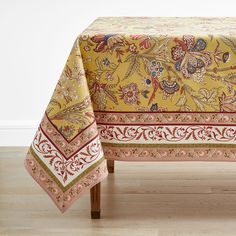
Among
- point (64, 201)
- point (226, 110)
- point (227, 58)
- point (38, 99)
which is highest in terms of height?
point (227, 58)

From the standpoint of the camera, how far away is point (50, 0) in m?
3.83

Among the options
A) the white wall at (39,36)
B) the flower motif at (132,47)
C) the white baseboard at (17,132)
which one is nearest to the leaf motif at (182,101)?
the flower motif at (132,47)

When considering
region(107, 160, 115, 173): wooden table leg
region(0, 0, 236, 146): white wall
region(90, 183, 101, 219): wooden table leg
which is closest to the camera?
region(90, 183, 101, 219): wooden table leg

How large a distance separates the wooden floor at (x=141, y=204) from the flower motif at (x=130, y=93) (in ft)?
1.42

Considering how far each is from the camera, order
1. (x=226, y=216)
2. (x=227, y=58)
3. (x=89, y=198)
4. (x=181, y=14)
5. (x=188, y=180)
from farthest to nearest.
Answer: (x=181, y=14) → (x=188, y=180) → (x=89, y=198) → (x=226, y=216) → (x=227, y=58)

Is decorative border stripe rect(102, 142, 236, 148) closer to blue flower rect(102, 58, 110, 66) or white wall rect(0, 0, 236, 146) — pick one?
blue flower rect(102, 58, 110, 66)

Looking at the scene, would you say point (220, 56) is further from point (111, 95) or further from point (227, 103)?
point (111, 95)

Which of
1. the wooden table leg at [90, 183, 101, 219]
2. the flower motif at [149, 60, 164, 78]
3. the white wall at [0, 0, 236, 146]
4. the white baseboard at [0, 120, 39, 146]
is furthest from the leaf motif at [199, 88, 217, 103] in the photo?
the white baseboard at [0, 120, 39, 146]

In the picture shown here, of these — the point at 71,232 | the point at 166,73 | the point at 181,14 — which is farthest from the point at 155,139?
the point at 181,14

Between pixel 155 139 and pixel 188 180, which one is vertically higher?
pixel 155 139

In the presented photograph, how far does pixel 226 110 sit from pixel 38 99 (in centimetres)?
158

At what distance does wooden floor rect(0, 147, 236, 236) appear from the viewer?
8.50ft

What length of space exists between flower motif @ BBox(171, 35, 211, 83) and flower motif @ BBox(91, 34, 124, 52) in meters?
0.18

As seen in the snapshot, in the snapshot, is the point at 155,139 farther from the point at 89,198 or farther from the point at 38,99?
the point at 38,99
